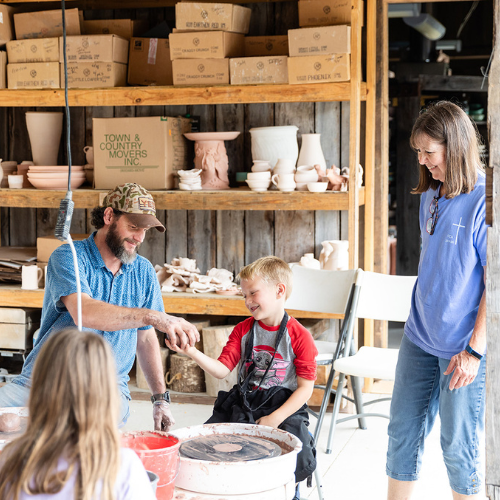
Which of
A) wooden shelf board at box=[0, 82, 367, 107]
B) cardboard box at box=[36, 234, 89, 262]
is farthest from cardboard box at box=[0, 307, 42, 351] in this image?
wooden shelf board at box=[0, 82, 367, 107]

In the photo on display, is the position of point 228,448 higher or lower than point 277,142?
lower

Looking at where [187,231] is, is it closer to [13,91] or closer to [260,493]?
[13,91]

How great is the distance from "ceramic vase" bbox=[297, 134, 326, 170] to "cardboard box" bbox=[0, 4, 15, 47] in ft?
6.37

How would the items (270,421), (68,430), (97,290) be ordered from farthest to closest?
(97,290)
(270,421)
(68,430)

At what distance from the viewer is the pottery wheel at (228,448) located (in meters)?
1.65

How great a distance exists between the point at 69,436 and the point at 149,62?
3.57 m

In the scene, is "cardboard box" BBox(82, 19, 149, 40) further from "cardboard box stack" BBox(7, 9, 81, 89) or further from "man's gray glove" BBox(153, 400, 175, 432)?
"man's gray glove" BBox(153, 400, 175, 432)

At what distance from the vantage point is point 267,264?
8.13 ft

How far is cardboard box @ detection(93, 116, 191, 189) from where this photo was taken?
427 cm

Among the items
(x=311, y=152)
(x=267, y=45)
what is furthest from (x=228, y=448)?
(x=267, y=45)

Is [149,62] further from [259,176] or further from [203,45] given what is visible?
[259,176]

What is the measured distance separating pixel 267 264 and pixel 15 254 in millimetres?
2697

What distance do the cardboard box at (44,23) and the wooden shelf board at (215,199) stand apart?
3.18ft

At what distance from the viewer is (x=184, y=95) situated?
4113mm
